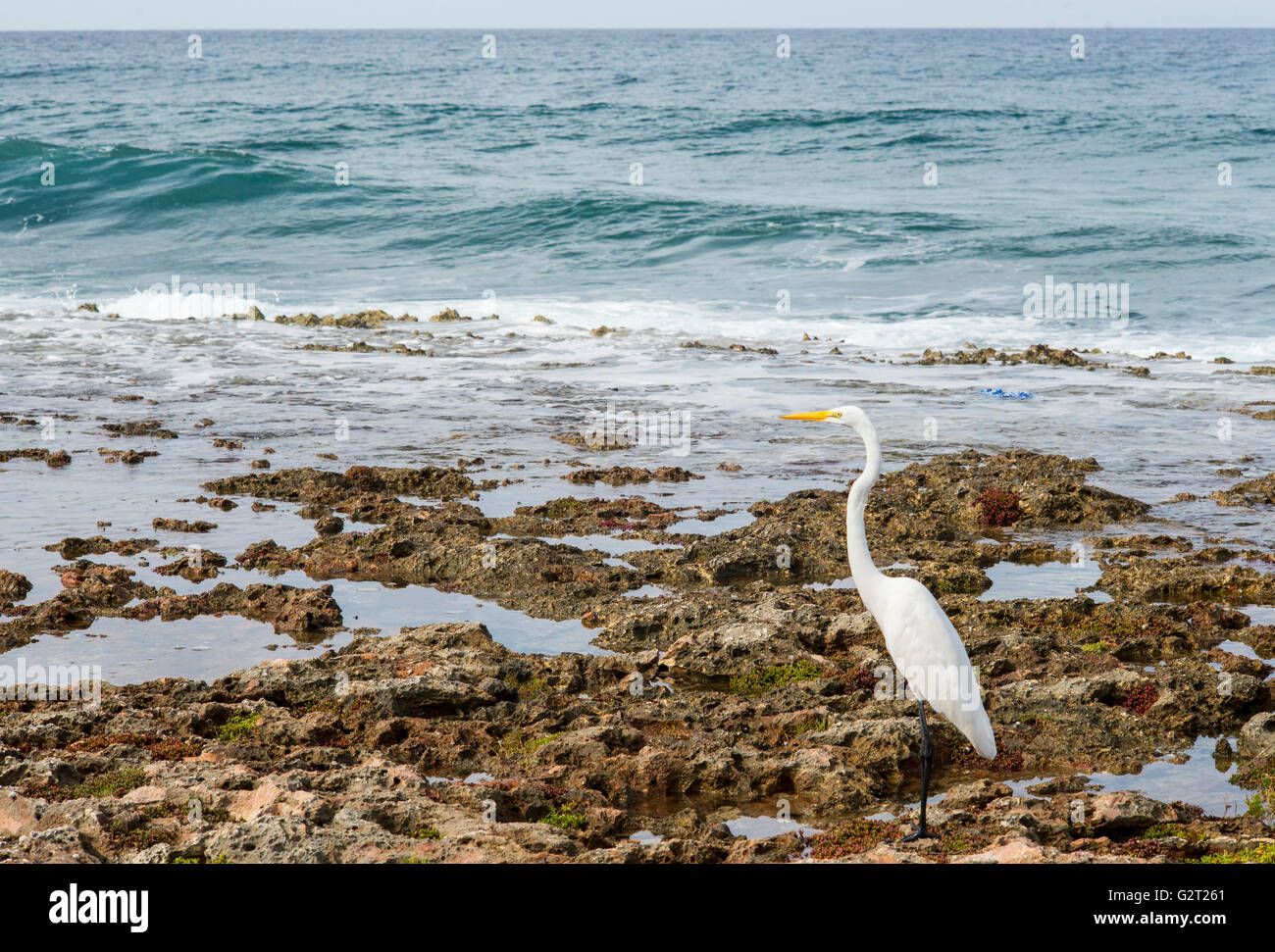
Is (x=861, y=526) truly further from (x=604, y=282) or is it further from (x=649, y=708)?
(x=604, y=282)

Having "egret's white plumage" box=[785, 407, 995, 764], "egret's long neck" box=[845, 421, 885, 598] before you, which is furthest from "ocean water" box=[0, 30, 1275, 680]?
"egret's white plumage" box=[785, 407, 995, 764]

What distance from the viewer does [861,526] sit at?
6.23m

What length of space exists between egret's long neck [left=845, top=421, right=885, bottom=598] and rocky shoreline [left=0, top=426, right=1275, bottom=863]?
31.2 inches

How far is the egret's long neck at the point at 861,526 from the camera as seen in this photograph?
6.11 metres

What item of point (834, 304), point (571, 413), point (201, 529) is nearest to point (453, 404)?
point (571, 413)

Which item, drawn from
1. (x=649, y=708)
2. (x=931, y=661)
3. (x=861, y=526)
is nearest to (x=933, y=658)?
(x=931, y=661)

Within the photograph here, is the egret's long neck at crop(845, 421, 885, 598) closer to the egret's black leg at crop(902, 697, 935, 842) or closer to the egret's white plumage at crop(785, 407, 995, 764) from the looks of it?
the egret's white plumage at crop(785, 407, 995, 764)

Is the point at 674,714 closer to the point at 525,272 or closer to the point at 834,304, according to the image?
the point at 834,304

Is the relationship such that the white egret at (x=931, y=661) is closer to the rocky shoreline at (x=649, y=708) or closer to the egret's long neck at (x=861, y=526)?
the egret's long neck at (x=861, y=526)

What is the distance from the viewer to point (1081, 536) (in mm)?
10109

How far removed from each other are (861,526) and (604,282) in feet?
72.5

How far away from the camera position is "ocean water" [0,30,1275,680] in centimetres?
1246

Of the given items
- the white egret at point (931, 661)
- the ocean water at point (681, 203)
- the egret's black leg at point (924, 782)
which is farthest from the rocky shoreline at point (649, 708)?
the ocean water at point (681, 203)
